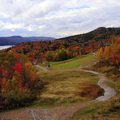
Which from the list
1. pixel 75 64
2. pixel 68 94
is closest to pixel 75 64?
pixel 75 64

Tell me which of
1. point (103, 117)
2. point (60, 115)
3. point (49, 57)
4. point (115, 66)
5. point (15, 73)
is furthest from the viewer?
point (49, 57)

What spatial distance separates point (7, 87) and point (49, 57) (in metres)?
76.3

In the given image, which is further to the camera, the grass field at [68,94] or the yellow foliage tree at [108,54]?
the yellow foliage tree at [108,54]

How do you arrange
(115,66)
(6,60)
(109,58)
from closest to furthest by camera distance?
(6,60) → (115,66) → (109,58)

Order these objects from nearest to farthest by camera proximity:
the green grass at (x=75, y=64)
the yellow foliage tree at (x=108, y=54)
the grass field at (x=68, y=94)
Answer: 1. the grass field at (x=68, y=94)
2. the yellow foliage tree at (x=108, y=54)
3. the green grass at (x=75, y=64)

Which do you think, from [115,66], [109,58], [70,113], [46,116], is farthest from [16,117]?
[109,58]

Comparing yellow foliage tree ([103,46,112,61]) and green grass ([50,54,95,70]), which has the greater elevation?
yellow foliage tree ([103,46,112,61])

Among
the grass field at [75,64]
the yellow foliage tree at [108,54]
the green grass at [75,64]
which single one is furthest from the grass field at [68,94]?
the grass field at [75,64]

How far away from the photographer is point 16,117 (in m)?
13.6

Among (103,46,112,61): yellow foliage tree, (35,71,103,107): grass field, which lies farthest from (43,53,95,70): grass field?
(35,71,103,107): grass field

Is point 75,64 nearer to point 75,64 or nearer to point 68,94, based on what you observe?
point 75,64

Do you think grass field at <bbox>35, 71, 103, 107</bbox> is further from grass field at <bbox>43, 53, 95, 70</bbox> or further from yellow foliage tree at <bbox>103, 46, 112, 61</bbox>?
grass field at <bbox>43, 53, 95, 70</bbox>

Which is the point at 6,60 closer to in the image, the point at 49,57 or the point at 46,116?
the point at 46,116

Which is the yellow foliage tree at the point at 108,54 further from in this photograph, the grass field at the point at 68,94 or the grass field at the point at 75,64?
the grass field at the point at 68,94
